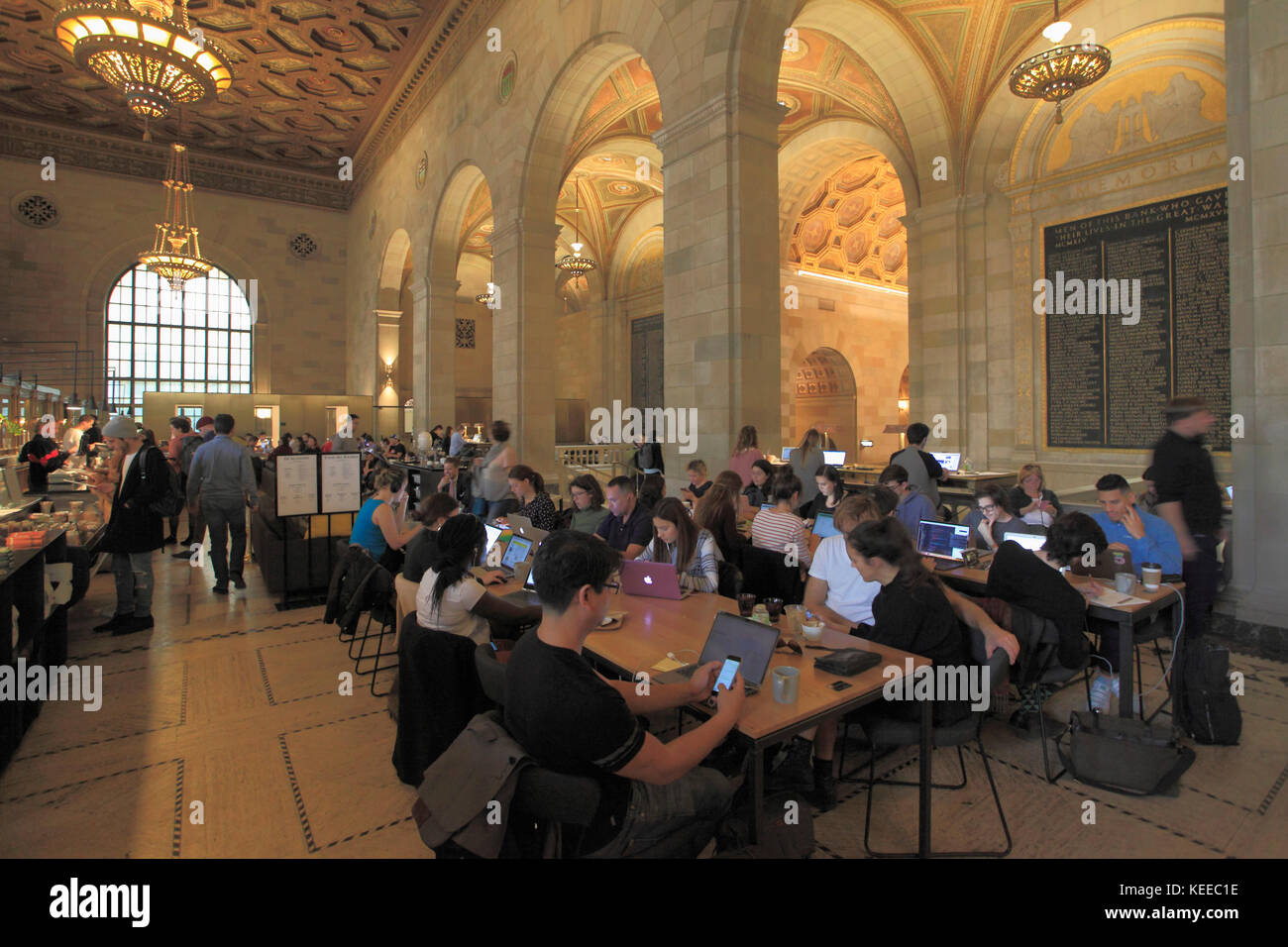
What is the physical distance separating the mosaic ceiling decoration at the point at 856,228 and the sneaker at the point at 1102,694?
493 inches

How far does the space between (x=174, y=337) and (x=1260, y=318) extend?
24285 millimetres

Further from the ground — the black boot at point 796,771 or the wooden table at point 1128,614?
the wooden table at point 1128,614

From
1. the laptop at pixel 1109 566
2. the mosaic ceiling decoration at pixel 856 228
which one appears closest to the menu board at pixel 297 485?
the laptop at pixel 1109 566

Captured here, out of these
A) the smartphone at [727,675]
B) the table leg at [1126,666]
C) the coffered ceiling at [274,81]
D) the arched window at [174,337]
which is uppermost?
the coffered ceiling at [274,81]

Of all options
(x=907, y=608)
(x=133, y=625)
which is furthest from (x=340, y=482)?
(x=907, y=608)

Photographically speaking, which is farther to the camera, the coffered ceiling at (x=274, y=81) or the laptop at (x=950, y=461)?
the coffered ceiling at (x=274, y=81)

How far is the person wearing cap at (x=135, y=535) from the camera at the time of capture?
5.18 m

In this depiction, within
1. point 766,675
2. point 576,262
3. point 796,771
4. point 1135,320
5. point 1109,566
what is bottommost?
point 796,771

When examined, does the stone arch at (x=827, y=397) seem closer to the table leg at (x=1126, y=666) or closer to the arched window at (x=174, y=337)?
the table leg at (x=1126, y=666)

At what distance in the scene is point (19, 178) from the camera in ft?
55.5

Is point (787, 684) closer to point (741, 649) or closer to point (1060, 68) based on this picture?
point (741, 649)

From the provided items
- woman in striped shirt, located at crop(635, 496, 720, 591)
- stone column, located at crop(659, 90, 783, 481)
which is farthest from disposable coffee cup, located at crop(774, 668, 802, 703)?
stone column, located at crop(659, 90, 783, 481)

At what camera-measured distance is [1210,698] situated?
3.21 m

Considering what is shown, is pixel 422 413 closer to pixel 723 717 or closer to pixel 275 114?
pixel 275 114
